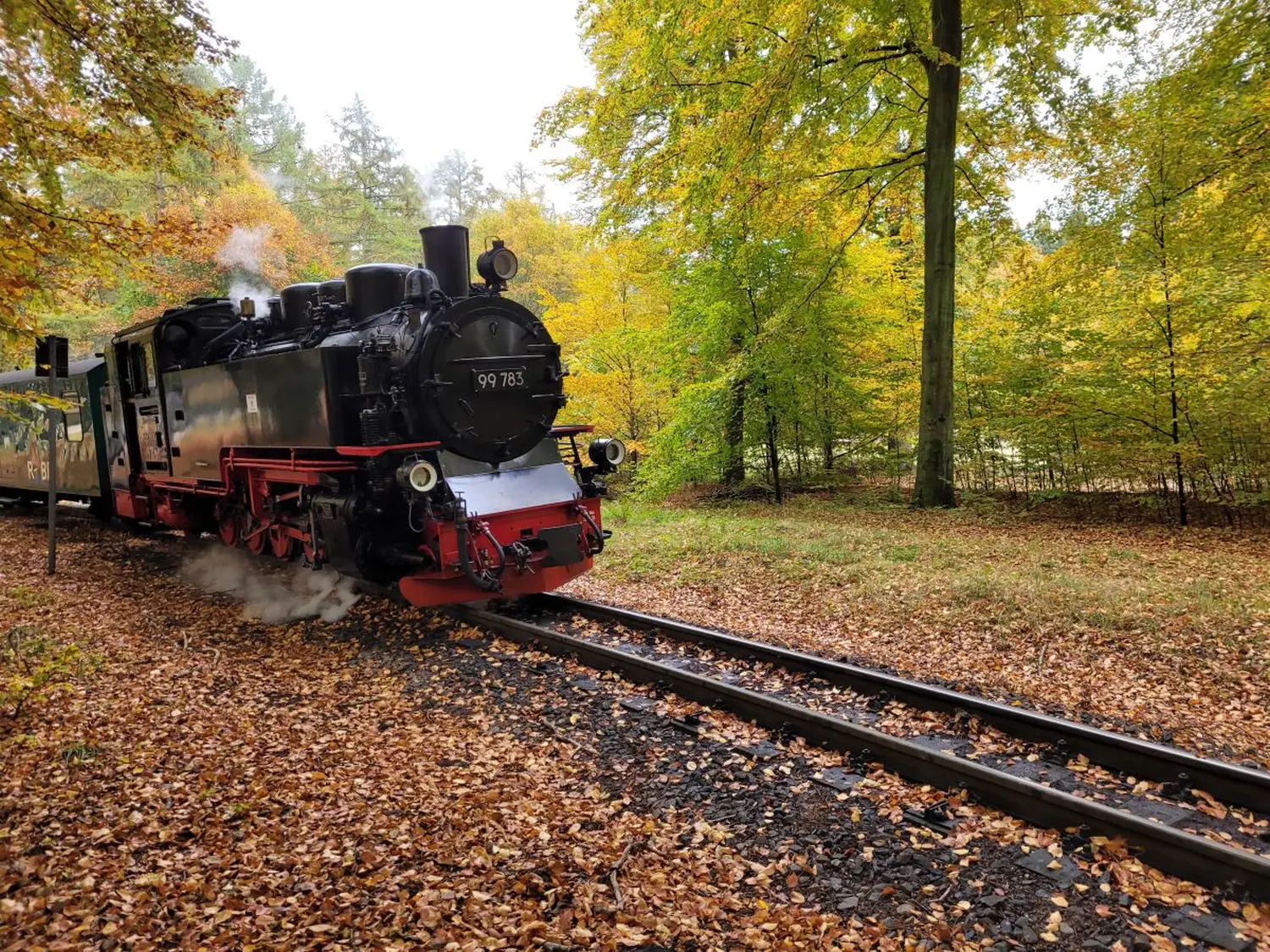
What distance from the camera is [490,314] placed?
7285mm

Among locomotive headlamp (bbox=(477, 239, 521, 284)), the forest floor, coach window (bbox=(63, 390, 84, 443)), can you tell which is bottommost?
the forest floor

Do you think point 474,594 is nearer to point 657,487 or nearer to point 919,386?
point 657,487

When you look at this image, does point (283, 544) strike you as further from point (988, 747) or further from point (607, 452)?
point (988, 747)

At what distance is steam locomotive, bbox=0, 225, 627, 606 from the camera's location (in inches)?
262

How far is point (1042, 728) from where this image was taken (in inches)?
173

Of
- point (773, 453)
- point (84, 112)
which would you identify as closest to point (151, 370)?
point (84, 112)

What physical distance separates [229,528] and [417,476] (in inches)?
187

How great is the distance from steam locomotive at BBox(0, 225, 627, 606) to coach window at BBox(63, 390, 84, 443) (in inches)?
194

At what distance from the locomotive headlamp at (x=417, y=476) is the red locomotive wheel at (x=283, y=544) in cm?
256

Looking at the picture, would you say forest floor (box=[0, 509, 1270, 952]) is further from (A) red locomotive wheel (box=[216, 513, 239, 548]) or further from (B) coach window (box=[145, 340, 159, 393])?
(B) coach window (box=[145, 340, 159, 393])

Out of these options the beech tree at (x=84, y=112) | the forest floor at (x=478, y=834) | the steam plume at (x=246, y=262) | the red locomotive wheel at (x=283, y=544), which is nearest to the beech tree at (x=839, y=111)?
the steam plume at (x=246, y=262)

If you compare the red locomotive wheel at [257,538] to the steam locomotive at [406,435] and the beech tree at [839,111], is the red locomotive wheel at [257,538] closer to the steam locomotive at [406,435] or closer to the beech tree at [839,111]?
the steam locomotive at [406,435]

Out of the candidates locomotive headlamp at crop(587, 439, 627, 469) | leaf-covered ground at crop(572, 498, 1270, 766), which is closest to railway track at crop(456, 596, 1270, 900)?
leaf-covered ground at crop(572, 498, 1270, 766)

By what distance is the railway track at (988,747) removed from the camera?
10.9ft
